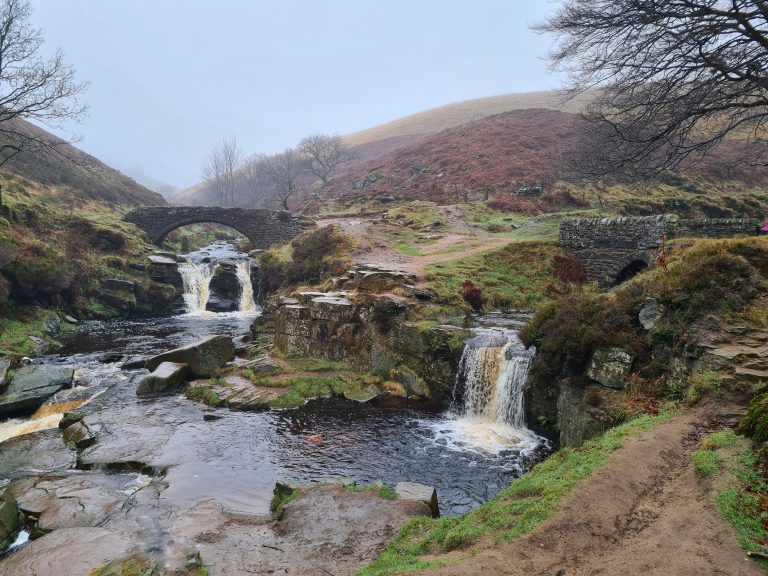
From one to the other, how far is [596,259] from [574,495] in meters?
19.8

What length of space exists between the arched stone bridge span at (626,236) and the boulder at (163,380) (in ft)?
69.9

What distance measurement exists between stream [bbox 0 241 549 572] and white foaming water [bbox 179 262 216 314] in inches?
643

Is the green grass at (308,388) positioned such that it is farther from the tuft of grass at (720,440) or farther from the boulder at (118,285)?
the boulder at (118,285)

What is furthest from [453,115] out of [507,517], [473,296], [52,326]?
[507,517]

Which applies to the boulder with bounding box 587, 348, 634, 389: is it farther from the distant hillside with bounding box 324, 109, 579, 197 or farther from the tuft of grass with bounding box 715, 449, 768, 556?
the distant hillside with bounding box 324, 109, 579, 197

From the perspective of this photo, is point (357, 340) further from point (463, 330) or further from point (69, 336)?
point (69, 336)

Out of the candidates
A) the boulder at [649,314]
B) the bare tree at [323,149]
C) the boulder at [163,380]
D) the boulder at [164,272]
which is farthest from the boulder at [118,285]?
the bare tree at [323,149]

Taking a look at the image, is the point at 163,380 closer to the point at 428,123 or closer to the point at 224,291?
the point at 224,291

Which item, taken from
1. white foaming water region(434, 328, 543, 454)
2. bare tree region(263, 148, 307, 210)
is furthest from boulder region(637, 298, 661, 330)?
bare tree region(263, 148, 307, 210)

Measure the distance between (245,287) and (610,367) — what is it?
102 ft

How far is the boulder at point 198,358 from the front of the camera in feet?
62.5

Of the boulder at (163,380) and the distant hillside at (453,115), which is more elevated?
the distant hillside at (453,115)

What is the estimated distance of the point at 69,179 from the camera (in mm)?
54875

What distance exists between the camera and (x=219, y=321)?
102ft
